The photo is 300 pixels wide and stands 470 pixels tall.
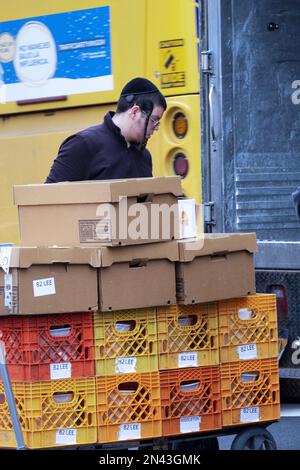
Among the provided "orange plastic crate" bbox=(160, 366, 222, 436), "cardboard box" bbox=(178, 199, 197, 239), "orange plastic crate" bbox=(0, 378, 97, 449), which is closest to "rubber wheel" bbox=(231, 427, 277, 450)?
"orange plastic crate" bbox=(160, 366, 222, 436)

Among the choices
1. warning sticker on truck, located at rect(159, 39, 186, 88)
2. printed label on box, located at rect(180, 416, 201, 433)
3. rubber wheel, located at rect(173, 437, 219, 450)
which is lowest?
rubber wheel, located at rect(173, 437, 219, 450)

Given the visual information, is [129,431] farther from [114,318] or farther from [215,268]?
[215,268]

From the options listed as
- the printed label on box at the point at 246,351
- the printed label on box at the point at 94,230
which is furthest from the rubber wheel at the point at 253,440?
the printed label on box at the point at 94,230

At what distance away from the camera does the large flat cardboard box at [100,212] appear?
4766 millimetres

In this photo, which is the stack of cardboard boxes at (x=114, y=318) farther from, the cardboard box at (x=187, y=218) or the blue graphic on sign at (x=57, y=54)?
the blue graphic on sign at (x=57, y=54)

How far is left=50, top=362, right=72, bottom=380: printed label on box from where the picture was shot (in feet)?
15.7

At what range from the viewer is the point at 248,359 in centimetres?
519

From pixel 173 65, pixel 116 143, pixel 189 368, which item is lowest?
pixel 189 368

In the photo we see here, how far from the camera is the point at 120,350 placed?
4.88 metres

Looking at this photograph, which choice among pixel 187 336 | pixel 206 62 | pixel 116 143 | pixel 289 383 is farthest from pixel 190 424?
pixel 206 62

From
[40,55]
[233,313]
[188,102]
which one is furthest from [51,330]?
[40,55]

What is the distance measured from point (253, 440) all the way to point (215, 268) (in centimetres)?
81

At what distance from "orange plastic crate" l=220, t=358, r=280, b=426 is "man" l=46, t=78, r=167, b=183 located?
105 centimetres

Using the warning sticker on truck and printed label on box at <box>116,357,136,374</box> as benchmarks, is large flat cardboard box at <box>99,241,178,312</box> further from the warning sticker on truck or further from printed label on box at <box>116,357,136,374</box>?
the warning sticker on truck
